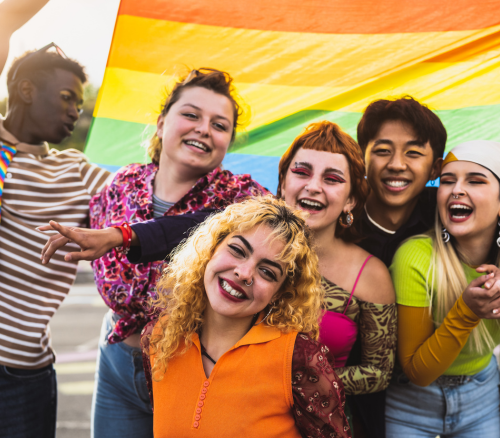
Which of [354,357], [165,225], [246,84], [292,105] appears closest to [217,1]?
[246,84]

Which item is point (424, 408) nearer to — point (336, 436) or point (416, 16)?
point (336, 436)

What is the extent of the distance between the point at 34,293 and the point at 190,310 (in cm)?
99

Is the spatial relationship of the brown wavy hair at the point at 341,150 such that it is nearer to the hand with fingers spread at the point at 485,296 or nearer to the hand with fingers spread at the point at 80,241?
the hand with fingers spread at the point at 485,296

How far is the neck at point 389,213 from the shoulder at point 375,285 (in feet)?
1.26

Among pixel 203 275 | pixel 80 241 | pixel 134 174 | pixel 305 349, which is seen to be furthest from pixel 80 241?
pixel 305 349

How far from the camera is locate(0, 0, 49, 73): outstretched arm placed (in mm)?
2332

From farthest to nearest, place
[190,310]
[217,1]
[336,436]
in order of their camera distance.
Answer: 1. [217,1]
2. [190,310]
3. [336,436]

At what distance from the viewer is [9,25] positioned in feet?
7.68

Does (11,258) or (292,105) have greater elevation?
(292,105)

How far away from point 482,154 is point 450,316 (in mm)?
804

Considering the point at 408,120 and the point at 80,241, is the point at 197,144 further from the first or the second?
the point at 408,120

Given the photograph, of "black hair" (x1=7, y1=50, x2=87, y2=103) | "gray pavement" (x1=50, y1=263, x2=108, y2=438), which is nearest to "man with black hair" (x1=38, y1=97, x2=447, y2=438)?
"black hair" (x1=7, y1=50, x2=87, y2=103)

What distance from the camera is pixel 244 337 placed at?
6.48 feet

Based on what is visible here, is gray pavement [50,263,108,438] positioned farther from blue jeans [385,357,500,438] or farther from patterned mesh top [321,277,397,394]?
patterned mesh top [321,277,397,394]
